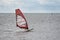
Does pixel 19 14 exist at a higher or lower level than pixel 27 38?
higher

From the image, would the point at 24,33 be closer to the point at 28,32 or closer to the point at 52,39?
the point at 28,32

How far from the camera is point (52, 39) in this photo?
147ft

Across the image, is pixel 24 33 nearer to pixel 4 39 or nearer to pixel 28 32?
pixel 28 32

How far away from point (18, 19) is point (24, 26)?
6.22 feet

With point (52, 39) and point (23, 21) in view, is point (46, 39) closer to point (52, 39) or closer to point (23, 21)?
point (52, 39)

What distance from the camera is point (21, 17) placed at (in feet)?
184

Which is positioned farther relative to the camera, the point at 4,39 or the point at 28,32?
the point at 28,32

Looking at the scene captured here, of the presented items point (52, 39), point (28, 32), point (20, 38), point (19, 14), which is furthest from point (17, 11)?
point (52, 39)

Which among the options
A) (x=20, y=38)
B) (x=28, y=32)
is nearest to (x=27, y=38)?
(x=20, y=38)

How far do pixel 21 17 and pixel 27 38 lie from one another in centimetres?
964

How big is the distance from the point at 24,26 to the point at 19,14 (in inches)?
113

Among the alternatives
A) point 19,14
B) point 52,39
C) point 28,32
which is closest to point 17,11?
point 19,14

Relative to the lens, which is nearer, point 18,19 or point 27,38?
point 27,38

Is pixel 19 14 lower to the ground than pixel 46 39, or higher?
higher
